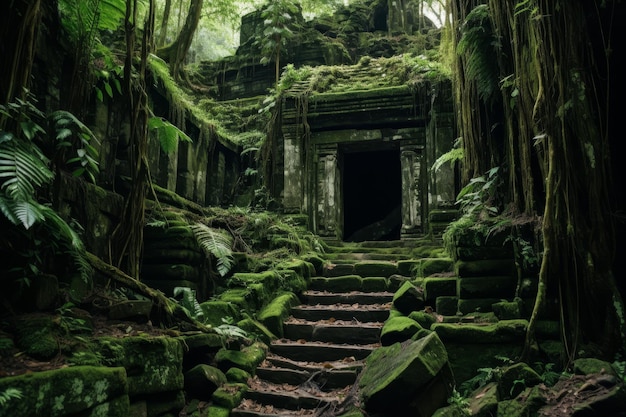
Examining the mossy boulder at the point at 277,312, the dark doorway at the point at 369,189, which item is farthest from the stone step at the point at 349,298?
the dark doorway at the point at 369,189

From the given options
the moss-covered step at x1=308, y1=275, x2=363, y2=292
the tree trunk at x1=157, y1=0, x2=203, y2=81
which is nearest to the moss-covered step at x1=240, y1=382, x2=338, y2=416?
the moss-covered step at x1=308, y1=275, x2=363, y2=292

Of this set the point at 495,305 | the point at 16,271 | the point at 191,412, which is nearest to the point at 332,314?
the point at 495,305

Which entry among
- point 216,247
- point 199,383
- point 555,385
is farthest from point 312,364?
point 555,385

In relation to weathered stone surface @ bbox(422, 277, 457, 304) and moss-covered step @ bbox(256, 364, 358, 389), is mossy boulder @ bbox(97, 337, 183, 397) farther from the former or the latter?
weathered stone surface @ bbox(422, 277, 457, 304)

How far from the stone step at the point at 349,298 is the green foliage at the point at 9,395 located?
4461mm

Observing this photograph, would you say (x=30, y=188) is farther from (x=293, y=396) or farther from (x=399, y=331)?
(x=399, y=331)

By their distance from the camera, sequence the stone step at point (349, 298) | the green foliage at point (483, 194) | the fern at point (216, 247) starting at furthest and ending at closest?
the stone step at point (349, 298) → the fern at point (216, 247) → the green foliage at point (483, 194)

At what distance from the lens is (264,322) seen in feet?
18.4

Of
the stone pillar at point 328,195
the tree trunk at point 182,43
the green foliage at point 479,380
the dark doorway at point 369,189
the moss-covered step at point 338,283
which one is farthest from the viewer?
the dark doorway at point 369,189

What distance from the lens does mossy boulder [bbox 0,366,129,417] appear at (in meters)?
2.40

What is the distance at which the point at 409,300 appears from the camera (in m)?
5.42

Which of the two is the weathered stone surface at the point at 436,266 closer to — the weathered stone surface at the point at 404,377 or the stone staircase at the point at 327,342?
the stone staircase at the point at 327,342

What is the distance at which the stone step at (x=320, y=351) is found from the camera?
5082 millimetres

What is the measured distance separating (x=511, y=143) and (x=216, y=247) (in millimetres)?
3697
